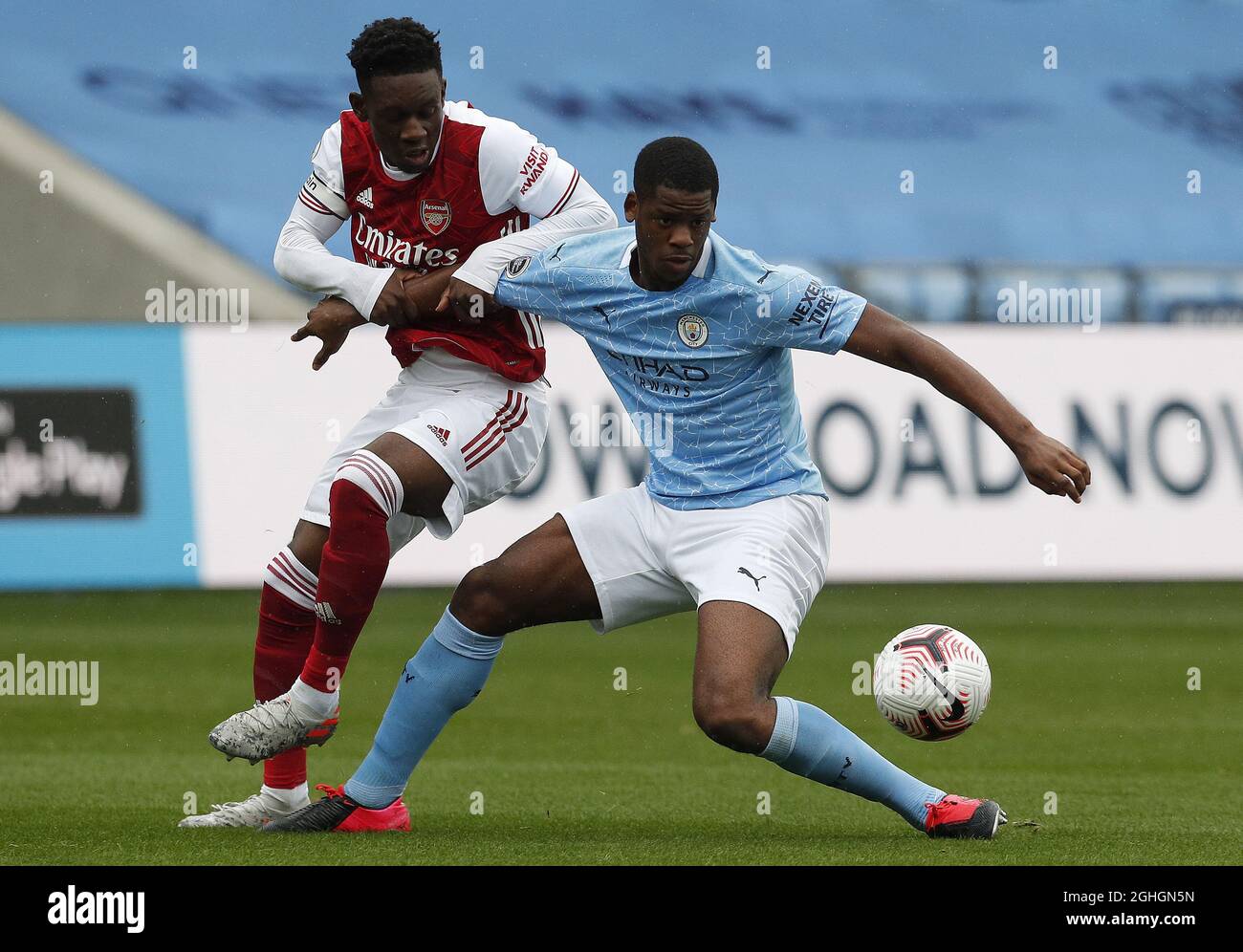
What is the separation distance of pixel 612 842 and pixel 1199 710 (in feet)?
14.2

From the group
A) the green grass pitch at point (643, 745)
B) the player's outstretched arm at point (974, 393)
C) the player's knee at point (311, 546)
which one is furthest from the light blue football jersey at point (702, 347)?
the green grass pitch at point (643, 745)

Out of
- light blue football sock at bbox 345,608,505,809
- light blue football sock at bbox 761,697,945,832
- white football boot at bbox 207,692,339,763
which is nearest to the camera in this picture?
light blue football sock at bbox 761,697,945,832

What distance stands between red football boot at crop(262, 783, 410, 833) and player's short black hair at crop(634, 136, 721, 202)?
1.97 meters

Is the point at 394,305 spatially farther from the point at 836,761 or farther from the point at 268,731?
the point at 836,761

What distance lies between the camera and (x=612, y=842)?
500 centimetres

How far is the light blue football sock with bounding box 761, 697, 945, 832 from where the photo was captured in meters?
4.88

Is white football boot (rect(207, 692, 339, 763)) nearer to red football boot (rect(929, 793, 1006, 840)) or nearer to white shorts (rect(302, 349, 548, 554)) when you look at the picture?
white shorts (rect(302, 349, 548, 554))

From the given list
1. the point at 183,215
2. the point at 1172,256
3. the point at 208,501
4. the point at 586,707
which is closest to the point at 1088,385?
the point at 586,707

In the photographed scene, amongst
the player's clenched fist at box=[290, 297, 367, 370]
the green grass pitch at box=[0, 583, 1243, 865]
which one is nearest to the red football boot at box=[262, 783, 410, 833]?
the green grass pitch at box=[0, 583, 1243, 865]

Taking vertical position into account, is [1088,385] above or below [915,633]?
above

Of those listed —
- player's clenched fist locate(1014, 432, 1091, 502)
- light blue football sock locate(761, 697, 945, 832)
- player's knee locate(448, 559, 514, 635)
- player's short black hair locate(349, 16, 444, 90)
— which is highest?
player's short black hair locate(349, 16, 444, 90)

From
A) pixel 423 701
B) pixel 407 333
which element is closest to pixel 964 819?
pixel 423 701

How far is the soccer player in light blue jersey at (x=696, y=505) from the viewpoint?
4898mm

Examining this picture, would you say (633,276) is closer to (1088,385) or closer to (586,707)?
(586,707)
